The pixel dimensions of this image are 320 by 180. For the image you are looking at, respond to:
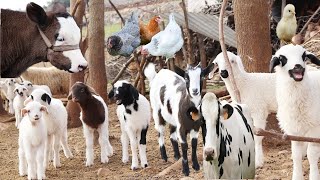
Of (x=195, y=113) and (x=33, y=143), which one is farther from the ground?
(x=195, y=113)

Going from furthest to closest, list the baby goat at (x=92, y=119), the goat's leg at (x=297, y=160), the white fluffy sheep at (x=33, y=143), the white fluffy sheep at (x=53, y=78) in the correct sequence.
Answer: the white fluffy sheep at (x=53, y=78)
the baby goat at (x=92, y=119)
the white fluffy sheep at (x=33, y=143)
the goat's leg at (x=297, y=160)

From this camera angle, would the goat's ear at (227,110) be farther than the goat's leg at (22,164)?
No

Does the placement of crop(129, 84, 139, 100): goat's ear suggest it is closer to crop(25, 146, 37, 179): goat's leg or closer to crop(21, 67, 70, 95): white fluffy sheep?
crop(25, 146, 37, 179): goat's leg

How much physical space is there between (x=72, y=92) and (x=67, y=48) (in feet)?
6.68

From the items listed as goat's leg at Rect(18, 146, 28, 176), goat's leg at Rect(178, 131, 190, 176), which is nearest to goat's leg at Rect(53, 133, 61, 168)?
goat's leg at Rect(18, 146, 28, 176)

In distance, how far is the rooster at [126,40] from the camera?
161 cm

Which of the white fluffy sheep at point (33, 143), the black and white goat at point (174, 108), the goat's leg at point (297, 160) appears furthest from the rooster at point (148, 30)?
the white fluffy sheep at point (33, 143)

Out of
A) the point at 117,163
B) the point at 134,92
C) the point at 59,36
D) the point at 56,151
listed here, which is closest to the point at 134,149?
the point at 117,163

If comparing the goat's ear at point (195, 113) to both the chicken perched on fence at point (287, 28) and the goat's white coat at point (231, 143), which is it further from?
the chicken perched on fence at point (287, 28)

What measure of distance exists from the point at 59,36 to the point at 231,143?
0.55m

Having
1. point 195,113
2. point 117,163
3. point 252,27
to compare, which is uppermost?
point 252,27

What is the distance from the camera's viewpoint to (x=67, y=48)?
1.53 m

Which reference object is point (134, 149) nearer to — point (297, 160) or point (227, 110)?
point (297, 160)

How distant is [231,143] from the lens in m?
1.32
